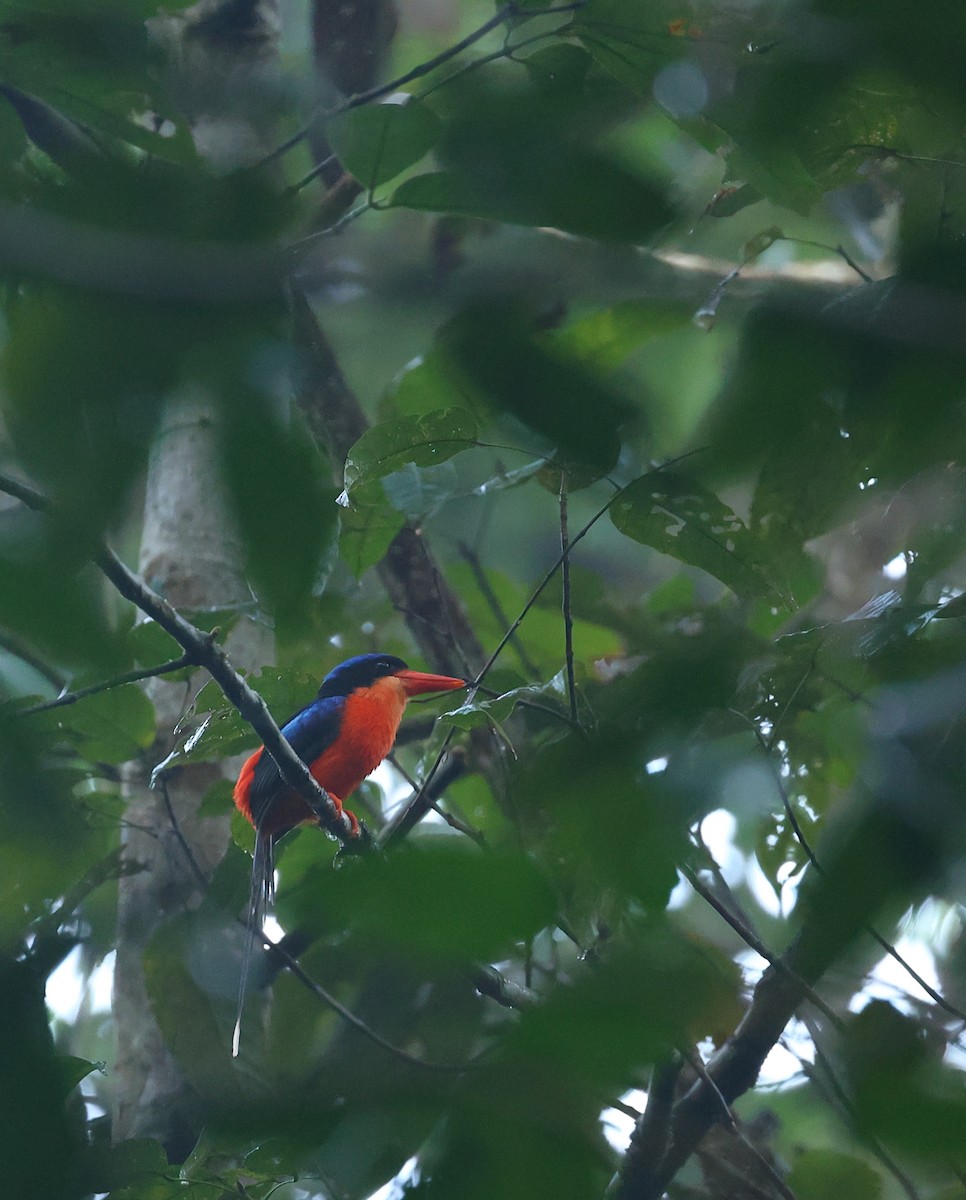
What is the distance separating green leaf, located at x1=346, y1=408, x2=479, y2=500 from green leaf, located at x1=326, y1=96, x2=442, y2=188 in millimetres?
409

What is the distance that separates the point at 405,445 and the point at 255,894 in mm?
1056

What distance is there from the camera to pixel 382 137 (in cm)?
93

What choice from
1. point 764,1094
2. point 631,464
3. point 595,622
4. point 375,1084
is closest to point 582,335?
point 631,464

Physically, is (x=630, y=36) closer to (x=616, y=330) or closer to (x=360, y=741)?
(x=616, y=330)

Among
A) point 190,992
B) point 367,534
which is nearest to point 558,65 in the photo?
point 367,534

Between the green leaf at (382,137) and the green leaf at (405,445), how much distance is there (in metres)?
0.41

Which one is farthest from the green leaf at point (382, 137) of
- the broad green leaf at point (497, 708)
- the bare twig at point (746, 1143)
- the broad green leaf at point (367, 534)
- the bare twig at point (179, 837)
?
the bare twig at point (179, 837)

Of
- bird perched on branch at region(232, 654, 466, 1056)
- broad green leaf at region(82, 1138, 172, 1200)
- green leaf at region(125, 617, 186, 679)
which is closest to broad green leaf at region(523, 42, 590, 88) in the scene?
broad green leaf at region(82, 1138, 172, 1200)

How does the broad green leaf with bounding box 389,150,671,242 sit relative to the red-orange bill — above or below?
below

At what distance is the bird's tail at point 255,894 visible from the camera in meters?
2.12

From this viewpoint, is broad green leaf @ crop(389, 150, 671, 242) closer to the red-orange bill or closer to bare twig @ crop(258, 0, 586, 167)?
bare twig @ crop(258, 0, 586, 167)

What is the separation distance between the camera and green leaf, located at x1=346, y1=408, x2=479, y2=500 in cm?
145

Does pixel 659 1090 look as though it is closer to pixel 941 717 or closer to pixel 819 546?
pixel 941 717

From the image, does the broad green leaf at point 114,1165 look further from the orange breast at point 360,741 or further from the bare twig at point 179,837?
the orange breast at point 360,741
